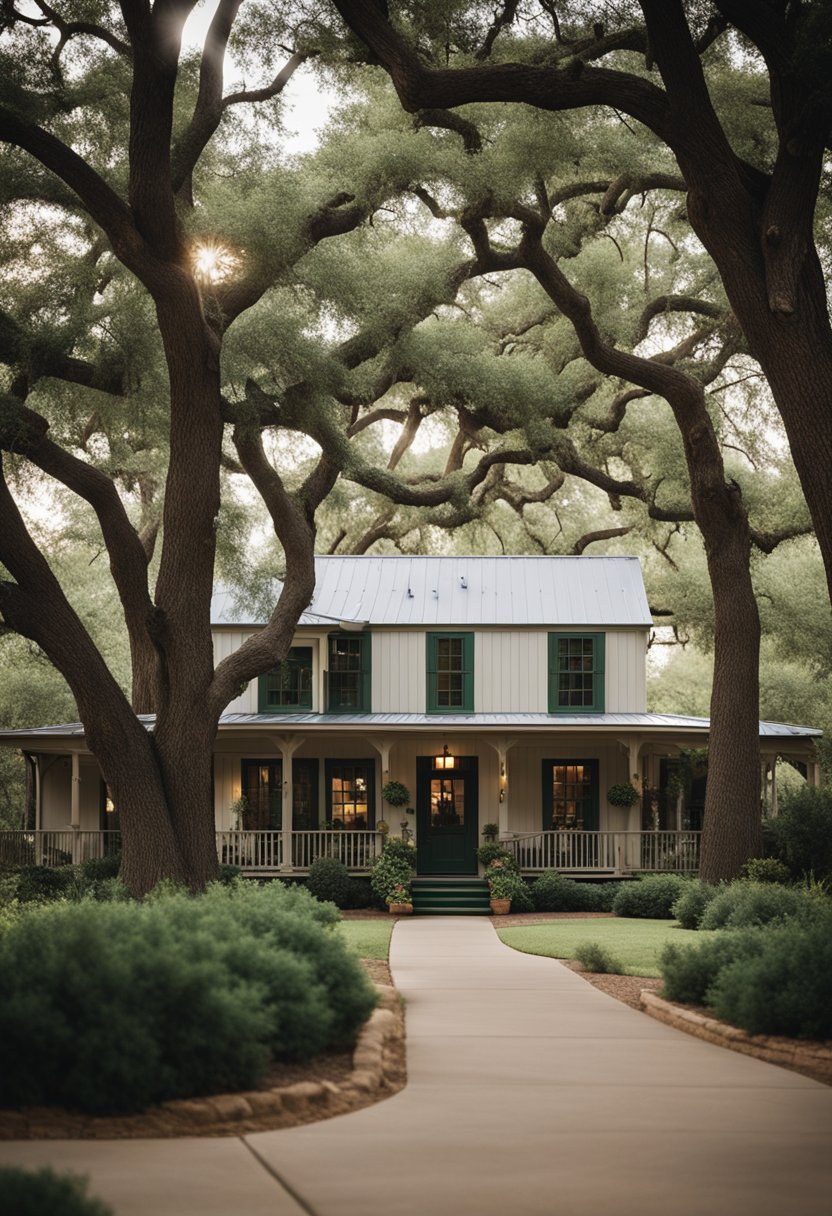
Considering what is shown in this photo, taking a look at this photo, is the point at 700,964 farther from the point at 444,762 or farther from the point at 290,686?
the point at 290,686

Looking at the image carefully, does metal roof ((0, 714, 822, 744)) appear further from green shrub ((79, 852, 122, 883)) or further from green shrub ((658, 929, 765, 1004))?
green shrub ((658, 929, 765, 1004))

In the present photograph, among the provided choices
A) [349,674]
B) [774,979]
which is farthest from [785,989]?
[349,674]

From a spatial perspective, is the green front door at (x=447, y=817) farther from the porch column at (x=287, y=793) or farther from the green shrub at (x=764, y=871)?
the green shrub at (x=764, y=871)

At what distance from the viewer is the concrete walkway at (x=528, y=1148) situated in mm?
5344

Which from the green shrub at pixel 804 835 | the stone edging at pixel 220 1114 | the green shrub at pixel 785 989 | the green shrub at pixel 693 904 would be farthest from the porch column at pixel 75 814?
the stone edging at pixel 220 1114

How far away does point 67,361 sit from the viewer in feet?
55.7

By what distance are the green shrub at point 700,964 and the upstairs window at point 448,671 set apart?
15.2 meters

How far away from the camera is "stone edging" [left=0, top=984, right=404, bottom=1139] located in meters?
6.30

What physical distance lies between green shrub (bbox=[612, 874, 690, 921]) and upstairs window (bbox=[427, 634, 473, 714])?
5.68m

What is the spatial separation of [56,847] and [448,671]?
8433 mm

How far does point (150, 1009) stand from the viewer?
6.89 m

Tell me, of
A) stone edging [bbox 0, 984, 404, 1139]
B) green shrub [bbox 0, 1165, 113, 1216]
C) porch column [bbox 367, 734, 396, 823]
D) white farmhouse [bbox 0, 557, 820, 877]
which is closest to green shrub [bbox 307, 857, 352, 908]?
white farmhouse [bbox 0, 557, 820, 877]

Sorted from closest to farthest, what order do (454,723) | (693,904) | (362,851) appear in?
(693,904), (454,723), (362,851)

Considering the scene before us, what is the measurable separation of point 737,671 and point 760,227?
9.85 m
